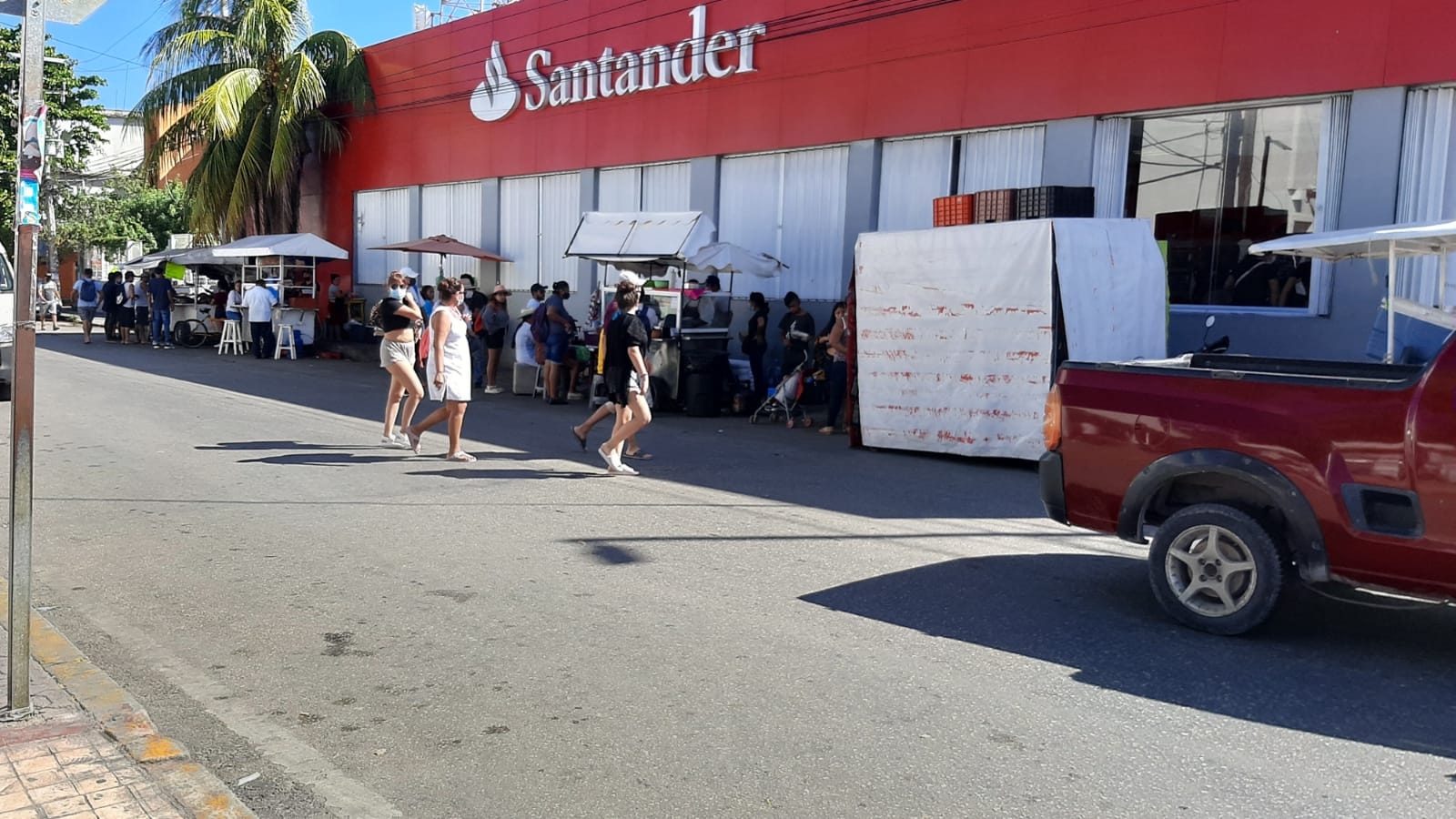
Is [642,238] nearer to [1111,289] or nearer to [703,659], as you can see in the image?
[1111,289]

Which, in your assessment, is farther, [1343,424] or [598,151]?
[598,151]

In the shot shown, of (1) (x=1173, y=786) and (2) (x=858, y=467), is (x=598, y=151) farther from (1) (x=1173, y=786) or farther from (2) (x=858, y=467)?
(1) (x=1173, y=786)

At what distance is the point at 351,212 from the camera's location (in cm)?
2870

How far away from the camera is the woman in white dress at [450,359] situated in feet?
34.7

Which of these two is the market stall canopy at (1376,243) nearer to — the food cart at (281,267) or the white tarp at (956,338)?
the white tarp at (956,338)

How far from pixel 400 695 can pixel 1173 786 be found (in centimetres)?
289

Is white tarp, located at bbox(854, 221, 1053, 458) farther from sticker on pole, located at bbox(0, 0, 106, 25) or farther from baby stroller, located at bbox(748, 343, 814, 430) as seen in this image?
sticker on pole, located at bbox(0, 0, 106, 25)

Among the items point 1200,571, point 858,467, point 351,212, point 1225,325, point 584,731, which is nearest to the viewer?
point 584,731

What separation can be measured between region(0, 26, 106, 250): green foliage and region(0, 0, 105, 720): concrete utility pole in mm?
27745

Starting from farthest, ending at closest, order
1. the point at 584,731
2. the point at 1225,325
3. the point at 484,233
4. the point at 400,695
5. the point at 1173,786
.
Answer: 1. the point at 484,233
2. the point at 1225,325
3. the point at 400,695
4. the point at 584,731
5. the point at 1173,786

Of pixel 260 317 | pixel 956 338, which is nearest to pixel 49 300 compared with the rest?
pixel 260 317

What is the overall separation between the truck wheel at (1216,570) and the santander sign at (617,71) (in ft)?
46.0

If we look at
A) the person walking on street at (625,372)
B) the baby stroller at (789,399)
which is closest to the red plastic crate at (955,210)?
the baby stroller at (789,399)

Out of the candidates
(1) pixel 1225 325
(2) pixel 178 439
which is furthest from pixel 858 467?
(2) pixel 178 439
